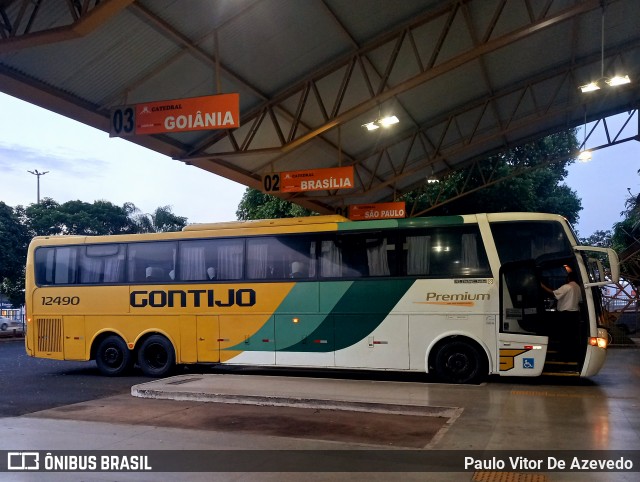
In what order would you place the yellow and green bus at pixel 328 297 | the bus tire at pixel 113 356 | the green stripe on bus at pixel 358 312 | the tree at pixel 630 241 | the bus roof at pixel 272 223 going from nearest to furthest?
the yellow and green bus at pixel 328 297 < the green stripe on bus at pixel 358 312 < the bus roof at pixel 272 223 < the bus tire at pixel 113 356 < the tree at pixel 630 241

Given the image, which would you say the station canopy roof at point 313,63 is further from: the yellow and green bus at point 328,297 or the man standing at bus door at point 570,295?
the man standing at bus door at point 570,295

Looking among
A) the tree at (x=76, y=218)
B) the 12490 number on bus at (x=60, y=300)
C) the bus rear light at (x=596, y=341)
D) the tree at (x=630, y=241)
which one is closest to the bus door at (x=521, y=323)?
the bus rear light at (x=596, y=341)

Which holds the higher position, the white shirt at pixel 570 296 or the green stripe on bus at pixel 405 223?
the green stripe on bus at pixel 405 223

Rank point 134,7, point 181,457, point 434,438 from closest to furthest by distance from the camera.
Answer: point 181,457 → point 434,438 → point 134,7

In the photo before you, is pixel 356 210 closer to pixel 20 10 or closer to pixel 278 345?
pixel 278 345

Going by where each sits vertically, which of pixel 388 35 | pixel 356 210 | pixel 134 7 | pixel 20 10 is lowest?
pixel 356 210

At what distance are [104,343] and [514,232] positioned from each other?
31.9 feet

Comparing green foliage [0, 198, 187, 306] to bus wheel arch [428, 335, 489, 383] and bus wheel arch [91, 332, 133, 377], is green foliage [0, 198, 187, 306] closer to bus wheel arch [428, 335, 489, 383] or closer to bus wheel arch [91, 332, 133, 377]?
bus wheel arch [91, 332, 133, 377]

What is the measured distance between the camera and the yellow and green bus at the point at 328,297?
1118cm

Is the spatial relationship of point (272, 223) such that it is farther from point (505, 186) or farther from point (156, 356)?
point (505, 186)

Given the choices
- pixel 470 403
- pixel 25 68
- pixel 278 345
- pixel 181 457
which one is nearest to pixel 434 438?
pixel 470 403

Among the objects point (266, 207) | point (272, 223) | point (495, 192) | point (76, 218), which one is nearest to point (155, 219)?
point (76, 218)

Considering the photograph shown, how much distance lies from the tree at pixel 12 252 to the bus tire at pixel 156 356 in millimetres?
19960

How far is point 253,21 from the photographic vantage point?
12398 millimetres
